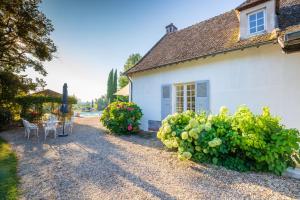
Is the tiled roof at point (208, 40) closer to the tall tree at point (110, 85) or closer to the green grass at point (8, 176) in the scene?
the green grass at point (8, 176)

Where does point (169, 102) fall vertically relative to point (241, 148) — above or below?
above

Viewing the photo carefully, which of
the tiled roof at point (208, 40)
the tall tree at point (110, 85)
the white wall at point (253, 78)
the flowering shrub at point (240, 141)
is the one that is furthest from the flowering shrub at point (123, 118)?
the tall tree at point (110, 85)

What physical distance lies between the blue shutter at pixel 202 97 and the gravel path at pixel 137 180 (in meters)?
3.01

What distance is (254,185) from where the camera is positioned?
3.40 metres

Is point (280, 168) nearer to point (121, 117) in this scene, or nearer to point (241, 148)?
point (241, 148)

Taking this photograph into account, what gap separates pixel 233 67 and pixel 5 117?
47.8 ft

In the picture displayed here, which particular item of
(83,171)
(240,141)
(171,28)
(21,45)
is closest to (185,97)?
(240,141)

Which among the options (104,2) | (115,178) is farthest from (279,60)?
(104,2)

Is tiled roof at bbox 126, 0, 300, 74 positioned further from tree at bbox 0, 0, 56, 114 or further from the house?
tree at bbox 0, 0, 56, 114

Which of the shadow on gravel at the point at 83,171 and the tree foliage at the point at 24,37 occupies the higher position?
the tree foliage at the point at 24,37

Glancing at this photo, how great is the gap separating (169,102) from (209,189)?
5.96m

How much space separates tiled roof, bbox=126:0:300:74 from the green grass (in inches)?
278

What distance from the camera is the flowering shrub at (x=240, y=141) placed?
3781 millimetres

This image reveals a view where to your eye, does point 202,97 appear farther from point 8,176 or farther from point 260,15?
point 8,176
